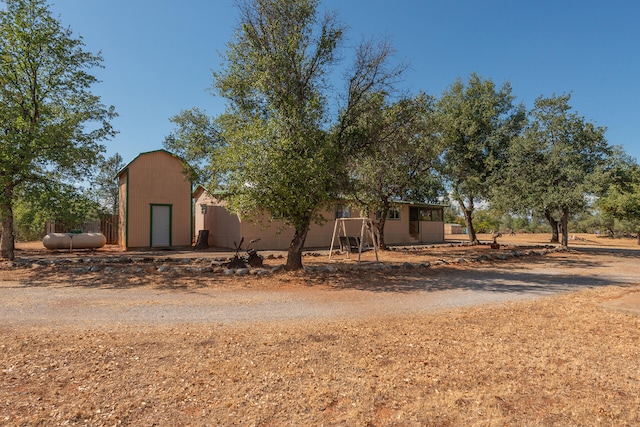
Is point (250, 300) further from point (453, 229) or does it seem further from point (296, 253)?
point (453, 229)

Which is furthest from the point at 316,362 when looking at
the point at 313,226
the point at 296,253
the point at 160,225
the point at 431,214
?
the point at 431,214

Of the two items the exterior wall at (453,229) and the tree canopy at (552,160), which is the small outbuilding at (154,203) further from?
the exterior wall at (453,229)

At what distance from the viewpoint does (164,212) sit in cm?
1752

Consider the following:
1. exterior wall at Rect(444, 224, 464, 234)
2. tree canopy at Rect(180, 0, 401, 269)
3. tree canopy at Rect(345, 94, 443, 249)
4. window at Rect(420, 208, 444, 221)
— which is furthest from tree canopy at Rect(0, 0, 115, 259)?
exterior wall at Rect(444, 224, 464, 234)

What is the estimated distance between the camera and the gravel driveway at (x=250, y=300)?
521 cm

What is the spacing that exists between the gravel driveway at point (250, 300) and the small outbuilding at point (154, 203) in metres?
8.95

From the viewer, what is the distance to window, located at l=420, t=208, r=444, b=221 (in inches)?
1051

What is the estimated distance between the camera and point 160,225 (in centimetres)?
1741

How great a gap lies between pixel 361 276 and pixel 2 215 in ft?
35.5

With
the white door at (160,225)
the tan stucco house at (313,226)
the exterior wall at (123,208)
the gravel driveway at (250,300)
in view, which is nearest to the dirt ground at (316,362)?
the gravel driveway at (250,300)

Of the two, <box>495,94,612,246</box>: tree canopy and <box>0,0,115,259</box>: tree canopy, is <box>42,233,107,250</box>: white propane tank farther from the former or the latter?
<box>495,94,612,246</box>: tree canopy

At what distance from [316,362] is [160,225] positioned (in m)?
15.9

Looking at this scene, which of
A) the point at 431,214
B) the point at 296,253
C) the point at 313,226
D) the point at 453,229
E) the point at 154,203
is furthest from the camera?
the point at 453,229

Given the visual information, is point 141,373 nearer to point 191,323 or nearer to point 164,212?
point 191,323
